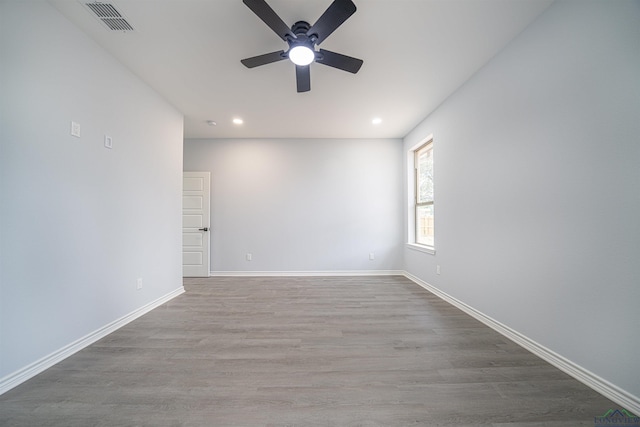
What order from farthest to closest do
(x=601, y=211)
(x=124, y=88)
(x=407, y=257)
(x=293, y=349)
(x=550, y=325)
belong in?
(x=407, y=257)
(x=124, y=88)
(x=293, y=349)
(x=550, y=325)
(x=601, y=211)

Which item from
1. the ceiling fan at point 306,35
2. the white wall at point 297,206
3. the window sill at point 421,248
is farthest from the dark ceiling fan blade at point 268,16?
the window sill at point 421,248

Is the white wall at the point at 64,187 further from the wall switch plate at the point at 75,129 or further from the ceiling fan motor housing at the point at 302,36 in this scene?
the ceiling fan motor housing at the point at 302,36

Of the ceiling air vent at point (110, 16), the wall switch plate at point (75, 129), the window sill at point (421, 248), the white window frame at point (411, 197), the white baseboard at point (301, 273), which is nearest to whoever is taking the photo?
the ceiling air vent at point (110, 16)

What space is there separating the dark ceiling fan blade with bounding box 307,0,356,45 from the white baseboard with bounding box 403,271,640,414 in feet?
9.12

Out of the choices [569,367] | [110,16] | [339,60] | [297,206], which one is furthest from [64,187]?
[569,367]

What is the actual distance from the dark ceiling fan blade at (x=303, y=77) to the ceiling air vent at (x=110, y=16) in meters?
1.40

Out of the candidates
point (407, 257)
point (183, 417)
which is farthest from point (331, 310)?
point (407, 257)

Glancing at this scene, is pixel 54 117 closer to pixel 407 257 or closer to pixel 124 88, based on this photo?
pixel 124 88

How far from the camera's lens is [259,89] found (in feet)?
9.62

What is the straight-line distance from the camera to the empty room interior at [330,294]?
144 cm

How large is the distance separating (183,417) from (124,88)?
9.77 ft

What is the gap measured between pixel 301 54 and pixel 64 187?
83.9 inches

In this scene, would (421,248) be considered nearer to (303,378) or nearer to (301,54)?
(303,378)

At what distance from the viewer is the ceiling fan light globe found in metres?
1.90
